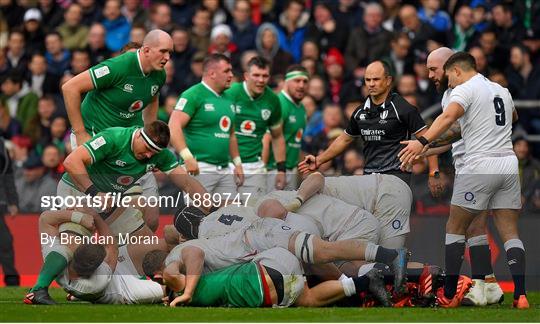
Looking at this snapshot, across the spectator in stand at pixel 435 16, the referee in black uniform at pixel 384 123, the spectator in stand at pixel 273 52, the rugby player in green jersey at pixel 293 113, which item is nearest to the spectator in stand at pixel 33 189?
the referee in black uniform at pixel 384 123

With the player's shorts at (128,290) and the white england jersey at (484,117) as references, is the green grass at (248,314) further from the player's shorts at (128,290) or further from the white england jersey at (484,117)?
the white england jersey at (484,117)

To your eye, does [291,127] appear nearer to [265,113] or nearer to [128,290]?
[265,113]

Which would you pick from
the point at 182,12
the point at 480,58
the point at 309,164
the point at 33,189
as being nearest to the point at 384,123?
the point at 309,164

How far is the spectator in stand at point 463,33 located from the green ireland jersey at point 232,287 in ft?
29.7

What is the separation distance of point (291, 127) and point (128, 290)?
5.75m

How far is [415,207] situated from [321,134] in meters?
5.77

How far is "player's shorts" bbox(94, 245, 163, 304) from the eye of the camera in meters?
12.9

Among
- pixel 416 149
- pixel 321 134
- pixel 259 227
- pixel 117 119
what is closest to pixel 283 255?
pixel 259 227

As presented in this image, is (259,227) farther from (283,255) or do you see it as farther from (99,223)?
(99,223)

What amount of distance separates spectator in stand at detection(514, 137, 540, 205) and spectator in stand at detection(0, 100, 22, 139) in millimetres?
7417

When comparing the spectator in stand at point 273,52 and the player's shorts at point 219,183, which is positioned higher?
the spectator in stand at point 273,52

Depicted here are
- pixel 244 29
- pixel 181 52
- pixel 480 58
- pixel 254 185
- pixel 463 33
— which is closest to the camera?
pixel 254 185

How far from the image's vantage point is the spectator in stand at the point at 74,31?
22141mm

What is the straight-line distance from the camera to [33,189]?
15.6 meters
